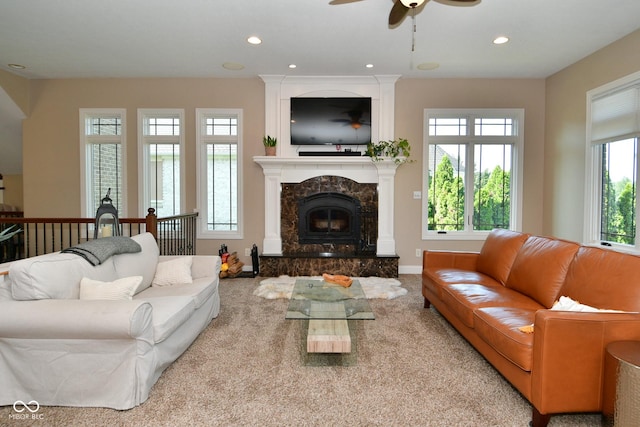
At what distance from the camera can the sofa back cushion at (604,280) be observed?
1.88m

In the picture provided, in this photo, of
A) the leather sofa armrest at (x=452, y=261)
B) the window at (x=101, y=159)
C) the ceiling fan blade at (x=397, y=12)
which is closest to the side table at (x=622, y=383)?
the leather sofa armrest at (x=452, y=261)

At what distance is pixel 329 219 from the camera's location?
17.4ft

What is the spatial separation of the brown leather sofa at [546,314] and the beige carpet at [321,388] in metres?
0.19

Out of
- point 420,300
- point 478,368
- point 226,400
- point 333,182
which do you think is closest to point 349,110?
point 333,182

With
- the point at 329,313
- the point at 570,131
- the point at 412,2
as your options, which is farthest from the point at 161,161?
the point at 570,131

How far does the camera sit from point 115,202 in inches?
211

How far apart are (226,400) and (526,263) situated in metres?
2.52

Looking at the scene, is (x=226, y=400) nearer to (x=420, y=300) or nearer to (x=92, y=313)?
(x=92, y=313)

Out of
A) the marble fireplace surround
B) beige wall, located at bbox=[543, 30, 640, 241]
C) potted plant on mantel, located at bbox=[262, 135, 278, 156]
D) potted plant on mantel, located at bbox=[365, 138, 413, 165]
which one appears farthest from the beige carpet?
beige wall, located at bbox=[543, 30, 640, 241]

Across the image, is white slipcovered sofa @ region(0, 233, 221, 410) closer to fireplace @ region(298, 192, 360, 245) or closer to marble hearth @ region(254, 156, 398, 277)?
marble hearth @ region(254, 156, 398, 277)

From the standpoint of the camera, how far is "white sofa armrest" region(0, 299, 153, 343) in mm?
1829

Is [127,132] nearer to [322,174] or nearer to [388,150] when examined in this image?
[322,174]

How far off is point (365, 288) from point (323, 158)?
2030 millimetres

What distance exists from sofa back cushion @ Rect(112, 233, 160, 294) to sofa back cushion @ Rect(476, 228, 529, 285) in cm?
322
